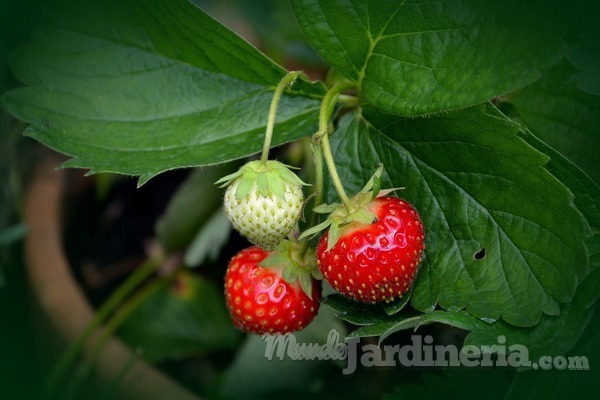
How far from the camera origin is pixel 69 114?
33.8 inches

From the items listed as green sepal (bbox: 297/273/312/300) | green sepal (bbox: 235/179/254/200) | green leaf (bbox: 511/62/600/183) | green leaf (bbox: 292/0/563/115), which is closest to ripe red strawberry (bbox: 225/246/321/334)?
green sepal (bbox: 297/273/312/300)

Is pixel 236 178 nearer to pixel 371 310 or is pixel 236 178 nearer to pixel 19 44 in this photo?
pixel 371 310

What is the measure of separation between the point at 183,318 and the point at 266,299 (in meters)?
0.65

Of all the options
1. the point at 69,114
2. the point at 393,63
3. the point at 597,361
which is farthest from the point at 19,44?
the point at 597,361

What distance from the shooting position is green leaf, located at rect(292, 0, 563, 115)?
0.62 meters

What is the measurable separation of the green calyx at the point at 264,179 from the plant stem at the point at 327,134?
4 cm

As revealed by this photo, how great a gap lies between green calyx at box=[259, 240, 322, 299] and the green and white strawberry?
62mm

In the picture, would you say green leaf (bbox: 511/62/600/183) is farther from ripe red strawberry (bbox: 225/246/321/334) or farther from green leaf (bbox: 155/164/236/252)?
green leaf (bbox: 155/164/236/252)

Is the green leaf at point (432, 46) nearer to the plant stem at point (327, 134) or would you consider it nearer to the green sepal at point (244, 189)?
the plant stem at point (327, 134)

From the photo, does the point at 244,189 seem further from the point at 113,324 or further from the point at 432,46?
the point at 113,324

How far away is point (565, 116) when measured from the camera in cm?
83

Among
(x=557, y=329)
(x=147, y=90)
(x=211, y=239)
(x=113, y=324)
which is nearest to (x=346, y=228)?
(x=557, y=329)

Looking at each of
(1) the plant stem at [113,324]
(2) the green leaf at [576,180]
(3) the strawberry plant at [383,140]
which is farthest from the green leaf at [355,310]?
(1) the plant stem at [113,324]

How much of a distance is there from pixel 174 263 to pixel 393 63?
791mm
